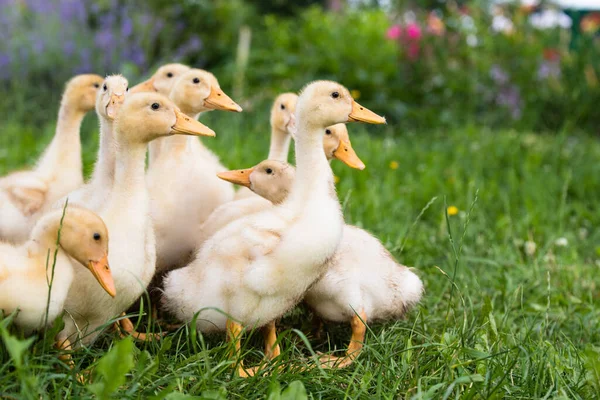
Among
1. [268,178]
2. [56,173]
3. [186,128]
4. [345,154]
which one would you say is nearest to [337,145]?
[345,154]

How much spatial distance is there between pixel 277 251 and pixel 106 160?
89 centimetres

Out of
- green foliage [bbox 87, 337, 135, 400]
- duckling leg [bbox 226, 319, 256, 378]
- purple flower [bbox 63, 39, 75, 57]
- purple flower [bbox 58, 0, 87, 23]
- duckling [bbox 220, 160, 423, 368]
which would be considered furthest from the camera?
purple flower [bbox 58, 0, 87, 23]

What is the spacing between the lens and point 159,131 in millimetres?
2791

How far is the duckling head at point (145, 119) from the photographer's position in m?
2.75

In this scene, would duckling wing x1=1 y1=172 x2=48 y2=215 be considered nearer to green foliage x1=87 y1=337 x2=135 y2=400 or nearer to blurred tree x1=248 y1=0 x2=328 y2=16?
green foliage x1=87 y1=337 x2=135 y2=400

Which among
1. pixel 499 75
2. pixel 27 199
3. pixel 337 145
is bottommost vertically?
pixel 499 75

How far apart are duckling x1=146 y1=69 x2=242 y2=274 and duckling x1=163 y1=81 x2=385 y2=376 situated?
1.18ft

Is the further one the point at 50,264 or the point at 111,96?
the point at 111,96

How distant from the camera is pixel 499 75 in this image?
9.16 m

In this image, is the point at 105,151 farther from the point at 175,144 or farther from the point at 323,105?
the point at 323,105

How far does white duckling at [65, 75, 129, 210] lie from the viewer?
297 centimetres

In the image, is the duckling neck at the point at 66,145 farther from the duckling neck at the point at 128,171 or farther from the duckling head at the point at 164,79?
the duckling neck at the point at 128,171

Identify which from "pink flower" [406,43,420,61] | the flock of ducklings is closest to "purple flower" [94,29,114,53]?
"pink flower" [406,43,420,61]

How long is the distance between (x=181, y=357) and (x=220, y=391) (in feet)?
1.69
